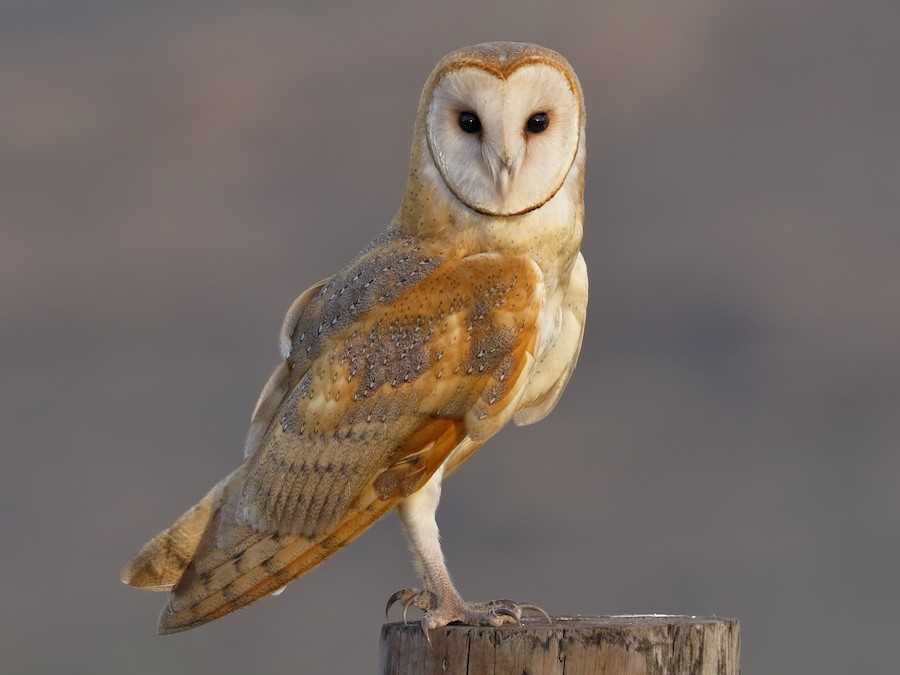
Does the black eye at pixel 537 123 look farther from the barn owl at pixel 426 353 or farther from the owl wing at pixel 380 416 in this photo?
the owl wing at pixel 380 416

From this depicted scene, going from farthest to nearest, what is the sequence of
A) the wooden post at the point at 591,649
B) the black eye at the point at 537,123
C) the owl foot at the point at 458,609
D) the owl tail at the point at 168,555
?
the owl tail at the point at 168,555
the black eye at the point at 537,123
the owl foot at the point at 458,609
the wooden post at the point at 591,649

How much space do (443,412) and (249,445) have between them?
76cm

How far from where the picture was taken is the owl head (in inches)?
125

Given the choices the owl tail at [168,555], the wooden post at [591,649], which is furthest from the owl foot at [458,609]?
the owl tail at [168,555]

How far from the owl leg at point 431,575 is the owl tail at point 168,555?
58cm

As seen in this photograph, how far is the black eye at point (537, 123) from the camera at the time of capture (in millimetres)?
3279

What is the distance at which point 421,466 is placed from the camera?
3244mm

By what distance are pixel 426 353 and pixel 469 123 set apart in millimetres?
625

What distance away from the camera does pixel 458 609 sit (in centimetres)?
325

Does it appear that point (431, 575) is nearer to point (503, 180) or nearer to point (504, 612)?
point (504, 612)

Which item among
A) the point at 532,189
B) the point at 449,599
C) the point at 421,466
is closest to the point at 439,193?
the point at 532,189

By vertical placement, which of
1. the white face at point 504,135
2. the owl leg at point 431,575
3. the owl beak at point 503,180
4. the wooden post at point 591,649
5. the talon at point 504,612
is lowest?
the wooden post at point 591,649

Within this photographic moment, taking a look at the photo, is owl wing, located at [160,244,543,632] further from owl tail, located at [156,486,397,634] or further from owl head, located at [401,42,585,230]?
owl head, located at [401,42,585,230]

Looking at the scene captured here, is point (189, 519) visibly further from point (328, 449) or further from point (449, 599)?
point (449, 599)
